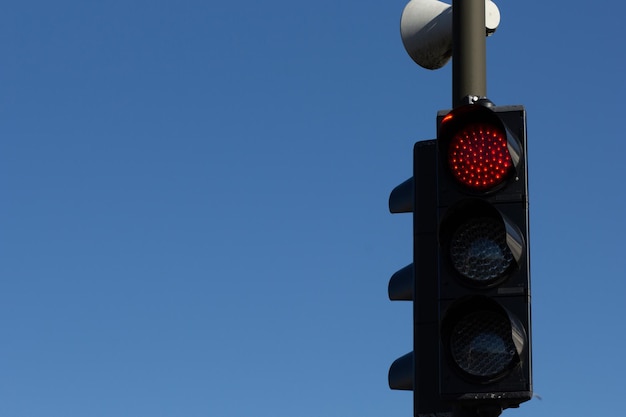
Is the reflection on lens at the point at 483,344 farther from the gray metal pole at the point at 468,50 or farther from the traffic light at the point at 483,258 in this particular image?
the gray metal pole at the point at 468,50

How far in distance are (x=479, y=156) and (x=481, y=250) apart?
1.21ft

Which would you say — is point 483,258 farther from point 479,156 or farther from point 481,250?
point 479,156

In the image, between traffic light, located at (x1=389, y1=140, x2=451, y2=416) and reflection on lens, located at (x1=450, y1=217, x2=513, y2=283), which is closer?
reflection on lens, located at (x1=450, y1=217, x2=513, y2=283)

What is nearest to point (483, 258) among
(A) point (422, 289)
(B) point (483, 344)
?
(B) point (483, 344)

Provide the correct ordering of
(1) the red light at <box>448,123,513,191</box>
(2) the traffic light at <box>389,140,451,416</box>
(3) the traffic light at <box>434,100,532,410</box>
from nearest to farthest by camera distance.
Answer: (3) the traffic light at <box>434,100,532,410</box> → (1) the red light at <box>448,123,513,191</box> → (2) the traffic light at <box>389,140,451,416</box>

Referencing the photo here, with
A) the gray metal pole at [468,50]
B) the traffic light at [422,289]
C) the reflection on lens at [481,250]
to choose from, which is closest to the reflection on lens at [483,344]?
the reflection on lens at [481,250]

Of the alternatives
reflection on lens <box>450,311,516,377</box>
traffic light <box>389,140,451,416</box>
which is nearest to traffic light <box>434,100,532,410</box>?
reflection on lens <box>450,311,516,377</box>

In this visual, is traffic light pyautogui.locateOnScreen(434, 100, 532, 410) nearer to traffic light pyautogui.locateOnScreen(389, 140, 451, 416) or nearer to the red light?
the red light

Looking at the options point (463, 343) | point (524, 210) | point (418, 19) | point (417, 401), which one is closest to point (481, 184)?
point (524, 210)

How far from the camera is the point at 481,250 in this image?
4.93 meters

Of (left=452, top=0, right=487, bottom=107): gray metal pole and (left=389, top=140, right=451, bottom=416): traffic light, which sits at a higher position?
(left=452, top=0, right=487, bottom=107): gray metal pole

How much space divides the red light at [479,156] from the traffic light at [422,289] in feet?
1.67

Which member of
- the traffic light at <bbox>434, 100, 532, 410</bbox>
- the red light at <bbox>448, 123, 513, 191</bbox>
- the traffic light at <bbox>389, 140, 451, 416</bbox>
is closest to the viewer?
the traffic light at <bbox>434, 100, 532, 410</bbox>

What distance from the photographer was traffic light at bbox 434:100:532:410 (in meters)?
4.78
